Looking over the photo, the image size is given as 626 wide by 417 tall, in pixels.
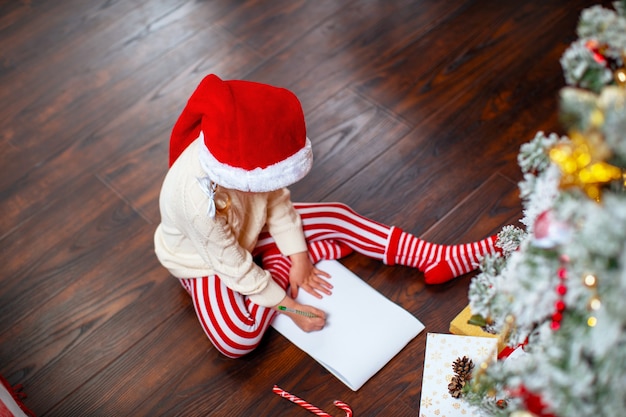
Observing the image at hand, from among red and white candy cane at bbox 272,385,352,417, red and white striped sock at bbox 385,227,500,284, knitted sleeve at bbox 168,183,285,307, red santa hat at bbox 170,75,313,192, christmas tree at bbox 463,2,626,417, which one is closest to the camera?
christmas tree at bbox 463,2,626,417

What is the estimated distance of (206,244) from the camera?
1.23 m

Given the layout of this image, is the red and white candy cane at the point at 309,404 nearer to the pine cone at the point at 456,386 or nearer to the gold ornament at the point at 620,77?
Answer: the pine cone at the point at 456,386

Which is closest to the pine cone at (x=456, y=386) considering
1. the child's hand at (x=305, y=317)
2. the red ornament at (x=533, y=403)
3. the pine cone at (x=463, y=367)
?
the pine cone at (x=463, y=367)

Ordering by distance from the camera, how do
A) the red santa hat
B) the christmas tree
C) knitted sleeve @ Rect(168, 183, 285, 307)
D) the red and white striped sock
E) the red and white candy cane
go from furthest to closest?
the red and white striped sock, the red and white candy cane, knitted sleeve @ Rect(168, 183, 285, 307), the red santa hat, the christmas tree

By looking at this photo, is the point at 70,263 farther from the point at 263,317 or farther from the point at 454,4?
the point at 454,4

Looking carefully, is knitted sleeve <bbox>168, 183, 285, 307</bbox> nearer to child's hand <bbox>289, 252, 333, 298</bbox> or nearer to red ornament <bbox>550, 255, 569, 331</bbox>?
child's hand <bbox>289, 252, 333, 298</bbox>

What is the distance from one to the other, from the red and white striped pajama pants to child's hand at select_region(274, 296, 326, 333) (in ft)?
0.15

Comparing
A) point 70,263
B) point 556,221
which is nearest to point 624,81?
point 556,221

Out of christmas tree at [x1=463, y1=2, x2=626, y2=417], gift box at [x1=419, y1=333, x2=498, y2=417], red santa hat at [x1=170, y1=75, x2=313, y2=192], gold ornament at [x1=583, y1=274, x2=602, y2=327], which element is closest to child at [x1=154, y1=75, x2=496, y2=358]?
red santa hat at [x1=170, y1=75, x2=313, y2=192]

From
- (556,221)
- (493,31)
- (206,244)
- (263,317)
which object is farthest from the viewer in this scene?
(493,31)

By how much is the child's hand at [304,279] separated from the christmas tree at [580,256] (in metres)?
0.65

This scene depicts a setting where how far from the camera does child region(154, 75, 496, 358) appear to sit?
1.08 metres

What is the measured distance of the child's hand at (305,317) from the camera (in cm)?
135

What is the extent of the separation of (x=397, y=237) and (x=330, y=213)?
0.14 meters
